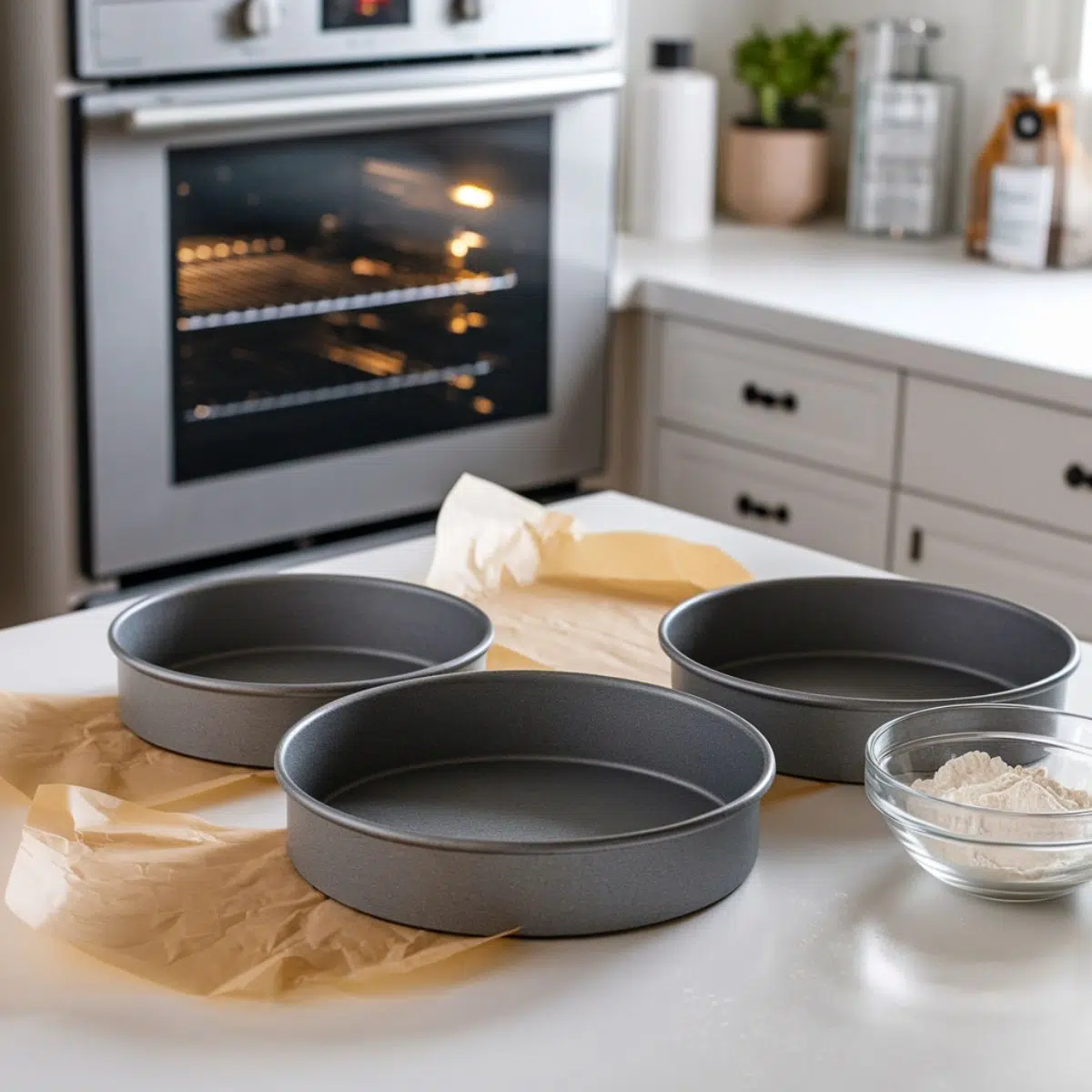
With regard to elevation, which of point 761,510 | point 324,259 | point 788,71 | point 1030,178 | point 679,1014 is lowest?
point 761,510

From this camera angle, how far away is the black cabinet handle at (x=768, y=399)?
2592 millimetres

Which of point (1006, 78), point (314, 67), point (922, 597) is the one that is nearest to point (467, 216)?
point (314, 67)

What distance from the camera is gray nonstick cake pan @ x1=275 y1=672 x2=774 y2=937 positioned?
845 mm

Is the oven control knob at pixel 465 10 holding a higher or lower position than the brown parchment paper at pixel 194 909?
higher

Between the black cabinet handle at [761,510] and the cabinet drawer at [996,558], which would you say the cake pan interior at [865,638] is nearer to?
the cabinet drawer at [996,558]

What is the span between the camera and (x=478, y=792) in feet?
3.32

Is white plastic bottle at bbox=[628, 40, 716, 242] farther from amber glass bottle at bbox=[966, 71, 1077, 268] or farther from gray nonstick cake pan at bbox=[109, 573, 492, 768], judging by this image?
gray nonstick cake pan at bbox=[109, 573, 492, 768]

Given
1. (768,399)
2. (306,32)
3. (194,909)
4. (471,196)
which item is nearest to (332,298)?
(471,196)

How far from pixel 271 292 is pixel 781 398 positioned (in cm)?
72

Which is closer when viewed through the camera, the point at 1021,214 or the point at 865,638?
the point at 865,638

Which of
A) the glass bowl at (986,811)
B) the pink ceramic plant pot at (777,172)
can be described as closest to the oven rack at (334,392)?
the pink ceramic plant pot at (777,172)

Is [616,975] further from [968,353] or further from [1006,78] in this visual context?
[1006,78]

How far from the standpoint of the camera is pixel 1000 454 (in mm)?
2326

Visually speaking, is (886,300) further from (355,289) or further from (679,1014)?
(679,1014)
